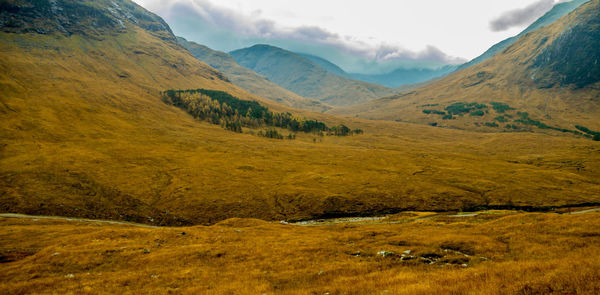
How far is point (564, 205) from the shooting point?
3467 inches

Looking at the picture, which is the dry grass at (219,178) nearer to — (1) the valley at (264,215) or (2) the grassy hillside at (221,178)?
(2) the grassy hillside at (221,178)

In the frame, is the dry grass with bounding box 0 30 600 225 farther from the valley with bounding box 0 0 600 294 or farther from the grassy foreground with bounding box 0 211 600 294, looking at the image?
the grassy foreground with bounding box 0 211 600 294

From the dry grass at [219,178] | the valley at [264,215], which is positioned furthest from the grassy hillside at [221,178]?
the valley at [264,215]

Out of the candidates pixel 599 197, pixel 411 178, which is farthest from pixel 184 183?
pixel 599 197

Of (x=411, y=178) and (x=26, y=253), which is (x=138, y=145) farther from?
(x=411, y=178)

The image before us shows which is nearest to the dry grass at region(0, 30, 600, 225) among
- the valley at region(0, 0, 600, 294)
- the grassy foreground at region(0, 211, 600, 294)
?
the valley at region(0, 0, 600, 294)

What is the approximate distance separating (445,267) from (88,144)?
17226cm

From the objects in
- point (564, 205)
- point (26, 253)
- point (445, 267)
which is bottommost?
point (26, 253)

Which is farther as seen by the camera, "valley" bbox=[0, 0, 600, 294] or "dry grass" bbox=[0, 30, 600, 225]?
"dry grass" bbox=[0, 30, 600, 225]

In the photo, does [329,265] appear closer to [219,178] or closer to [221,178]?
[221,178]

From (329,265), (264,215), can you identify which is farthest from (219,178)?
(329,265)

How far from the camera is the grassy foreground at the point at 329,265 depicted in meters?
16.6

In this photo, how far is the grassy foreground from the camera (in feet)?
54.6

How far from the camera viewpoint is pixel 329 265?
25.9m
